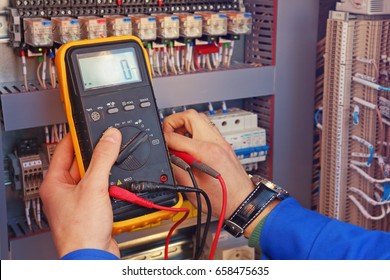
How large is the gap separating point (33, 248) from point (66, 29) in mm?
576

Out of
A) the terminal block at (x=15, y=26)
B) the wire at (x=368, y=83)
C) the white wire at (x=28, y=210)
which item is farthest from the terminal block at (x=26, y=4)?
the wire at (x=368, y=83)

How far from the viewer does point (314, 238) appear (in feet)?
3.70

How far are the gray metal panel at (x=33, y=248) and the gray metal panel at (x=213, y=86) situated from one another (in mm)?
470

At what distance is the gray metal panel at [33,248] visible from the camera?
1553 mm

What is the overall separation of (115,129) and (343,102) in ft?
2.72

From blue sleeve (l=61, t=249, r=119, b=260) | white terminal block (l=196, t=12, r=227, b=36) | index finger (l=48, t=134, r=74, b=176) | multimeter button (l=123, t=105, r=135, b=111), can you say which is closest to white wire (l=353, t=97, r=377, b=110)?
white terminal block (l=196, t=12, r=227, b=36)

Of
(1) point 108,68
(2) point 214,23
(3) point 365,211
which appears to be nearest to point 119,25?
(2) point 214,23

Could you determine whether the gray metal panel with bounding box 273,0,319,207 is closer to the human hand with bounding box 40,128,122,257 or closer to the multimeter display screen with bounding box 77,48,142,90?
the multimeter display screen with bounding box 77,48,142,90

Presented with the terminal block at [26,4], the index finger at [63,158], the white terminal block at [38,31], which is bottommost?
the index finger at [63,158]

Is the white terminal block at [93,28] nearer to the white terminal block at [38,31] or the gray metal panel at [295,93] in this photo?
the white terminal block at [38,31]

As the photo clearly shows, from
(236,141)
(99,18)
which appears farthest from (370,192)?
(99,18)

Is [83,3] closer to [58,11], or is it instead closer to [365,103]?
[58,11]

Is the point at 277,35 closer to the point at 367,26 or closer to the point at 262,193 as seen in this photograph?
the point at 367,26
